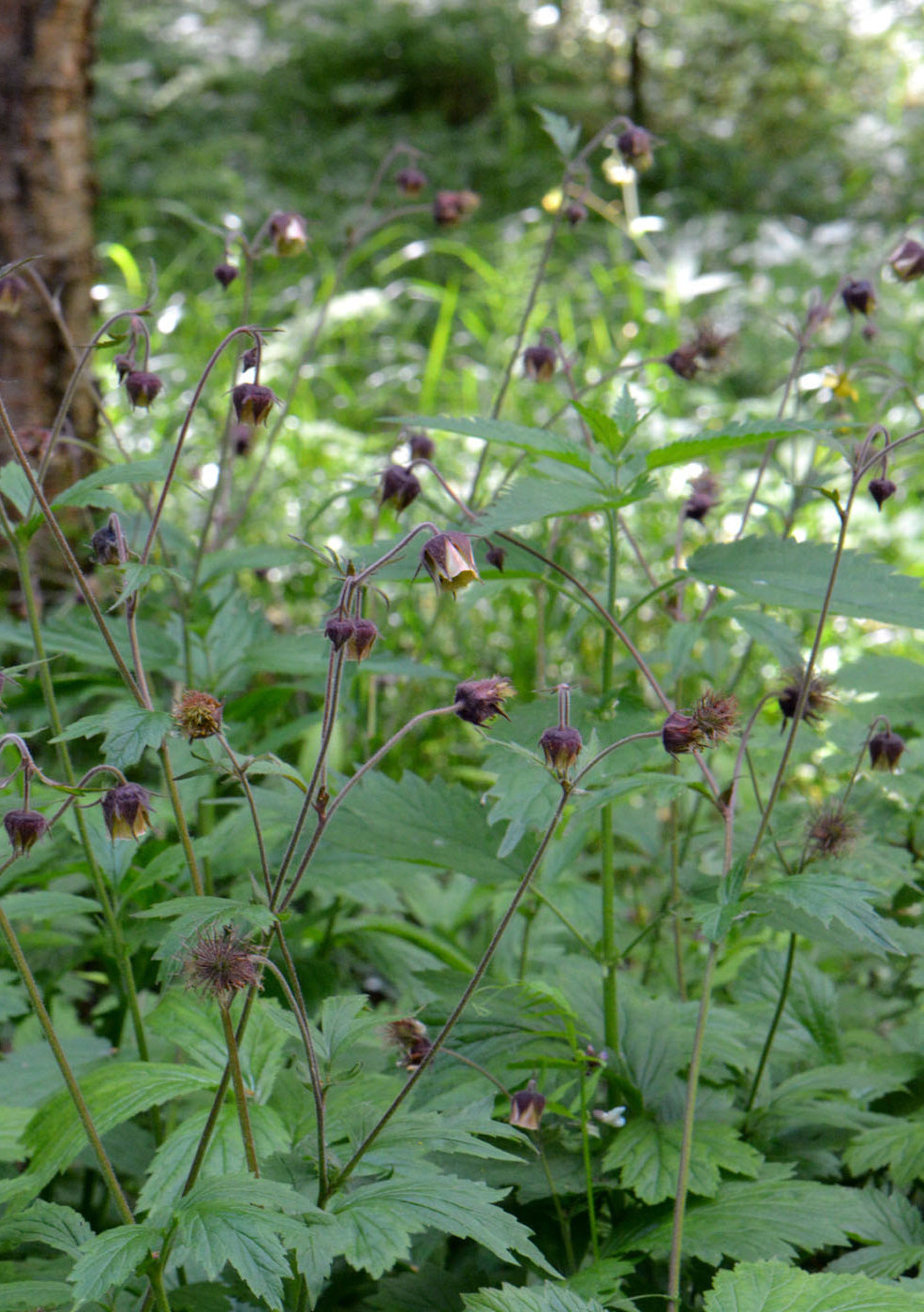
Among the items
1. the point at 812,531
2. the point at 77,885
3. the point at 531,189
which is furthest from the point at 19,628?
the point at 531,189

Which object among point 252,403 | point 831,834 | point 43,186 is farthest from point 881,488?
point 43,186

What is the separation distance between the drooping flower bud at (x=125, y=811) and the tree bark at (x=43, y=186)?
78.4 inches

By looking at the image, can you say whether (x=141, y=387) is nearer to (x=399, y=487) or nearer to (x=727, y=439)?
(x=399, y=487)

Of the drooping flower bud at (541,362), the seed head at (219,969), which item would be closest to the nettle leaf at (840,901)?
the seed head at (219,969)

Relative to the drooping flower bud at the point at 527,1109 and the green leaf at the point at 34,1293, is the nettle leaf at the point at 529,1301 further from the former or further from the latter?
the green leaf at the point at 34,1293

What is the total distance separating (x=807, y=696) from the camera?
1.62 m

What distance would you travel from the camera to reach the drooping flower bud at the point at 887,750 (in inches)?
66.7

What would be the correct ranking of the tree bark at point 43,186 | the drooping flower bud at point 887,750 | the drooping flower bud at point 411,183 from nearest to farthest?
the drooping flower bud at point 887,750, the drooping flower bud at point 411,183, the tree bark at point 43,186

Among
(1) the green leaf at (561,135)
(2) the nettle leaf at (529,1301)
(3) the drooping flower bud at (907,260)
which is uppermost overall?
(1) the green leaf at (561,135)

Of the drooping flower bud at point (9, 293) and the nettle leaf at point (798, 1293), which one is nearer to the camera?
the nettle leaf at point (798, 1293)

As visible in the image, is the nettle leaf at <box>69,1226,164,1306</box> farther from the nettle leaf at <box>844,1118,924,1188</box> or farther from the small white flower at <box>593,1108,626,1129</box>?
the nettle leaf at <box>844,1118,924,1188</box>

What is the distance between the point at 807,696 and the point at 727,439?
0.39 metres

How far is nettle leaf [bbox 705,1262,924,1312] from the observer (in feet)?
3.95

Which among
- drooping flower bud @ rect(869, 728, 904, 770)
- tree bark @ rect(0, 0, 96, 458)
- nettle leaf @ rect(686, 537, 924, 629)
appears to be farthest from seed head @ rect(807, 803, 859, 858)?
tree bark @ rect(0, 0, 96, 458)
